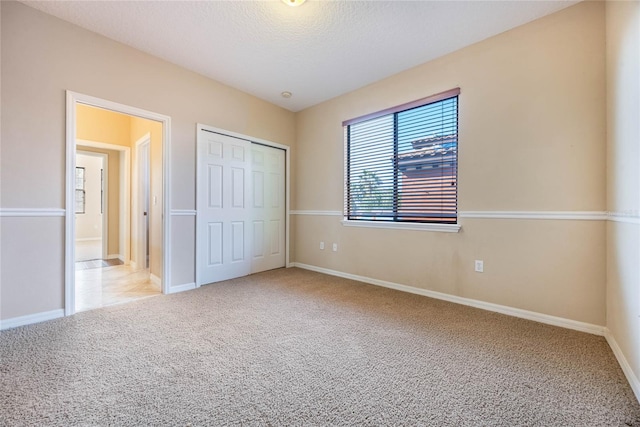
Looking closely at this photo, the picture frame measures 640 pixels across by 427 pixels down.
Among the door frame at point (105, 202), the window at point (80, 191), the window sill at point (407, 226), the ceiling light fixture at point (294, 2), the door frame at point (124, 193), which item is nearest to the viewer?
the ceiling light fixture at point (294, 2)

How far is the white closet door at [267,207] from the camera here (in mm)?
4125

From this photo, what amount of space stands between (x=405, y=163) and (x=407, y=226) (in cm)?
76

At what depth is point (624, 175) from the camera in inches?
68.0

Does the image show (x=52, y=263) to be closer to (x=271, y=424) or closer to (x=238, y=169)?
(x=238, y=169)

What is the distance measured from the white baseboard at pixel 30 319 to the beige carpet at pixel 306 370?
0.41ft

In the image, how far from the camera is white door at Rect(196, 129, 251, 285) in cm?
345

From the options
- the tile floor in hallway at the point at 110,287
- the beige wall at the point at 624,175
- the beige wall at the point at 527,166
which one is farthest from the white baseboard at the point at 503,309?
the tile floor in hallway at the point at 110,287

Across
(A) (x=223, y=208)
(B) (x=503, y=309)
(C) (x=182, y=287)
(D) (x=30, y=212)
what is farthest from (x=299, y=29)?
(B) (x=503, y=309)

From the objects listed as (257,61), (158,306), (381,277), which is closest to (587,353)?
(381,277)

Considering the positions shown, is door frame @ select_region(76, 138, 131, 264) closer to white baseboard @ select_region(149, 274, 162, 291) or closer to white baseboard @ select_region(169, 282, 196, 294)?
white baseboard @ select_region(149, 274, 162, 291)

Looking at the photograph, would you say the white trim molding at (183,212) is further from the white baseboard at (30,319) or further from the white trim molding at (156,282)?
the white baseboard at (30,319)

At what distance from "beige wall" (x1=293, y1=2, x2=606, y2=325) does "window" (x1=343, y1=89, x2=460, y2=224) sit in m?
0.13

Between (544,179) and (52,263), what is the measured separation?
14.2ft

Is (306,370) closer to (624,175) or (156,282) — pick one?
(624,175)
